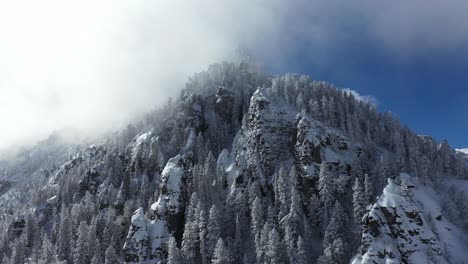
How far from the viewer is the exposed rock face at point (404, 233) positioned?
70.6 metres

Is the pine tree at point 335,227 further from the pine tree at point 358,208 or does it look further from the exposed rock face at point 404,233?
the exposed rock face at point 404,233

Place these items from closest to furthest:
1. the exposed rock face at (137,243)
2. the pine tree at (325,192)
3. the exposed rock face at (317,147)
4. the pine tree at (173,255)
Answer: the pine tree at (173,255)
the pine tree at (325,192)
the exposed rock face at (137,243)
the exposed rock face at (317,147)

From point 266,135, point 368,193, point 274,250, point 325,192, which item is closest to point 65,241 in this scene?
point 274,250

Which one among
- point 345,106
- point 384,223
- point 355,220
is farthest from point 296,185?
point 345,106

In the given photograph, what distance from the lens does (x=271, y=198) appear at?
343ft

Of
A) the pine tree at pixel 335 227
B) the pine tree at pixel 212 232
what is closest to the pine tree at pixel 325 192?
the pine tree at pixel 335 227

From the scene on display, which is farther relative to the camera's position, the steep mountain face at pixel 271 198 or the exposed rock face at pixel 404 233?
the steep mountain face at pixel 271 198

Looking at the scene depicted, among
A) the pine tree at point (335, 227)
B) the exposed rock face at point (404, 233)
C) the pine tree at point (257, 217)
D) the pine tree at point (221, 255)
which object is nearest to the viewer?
the exposed rock face at point (404, 233)

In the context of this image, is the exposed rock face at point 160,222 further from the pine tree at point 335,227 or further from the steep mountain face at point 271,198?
the pine tree at point 335,227

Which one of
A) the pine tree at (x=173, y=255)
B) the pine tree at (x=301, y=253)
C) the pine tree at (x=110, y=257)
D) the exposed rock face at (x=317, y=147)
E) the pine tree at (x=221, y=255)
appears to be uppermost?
the exposed rock face at (x=317, y=147)

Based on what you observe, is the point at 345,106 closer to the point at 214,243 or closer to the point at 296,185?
the point at 296,185

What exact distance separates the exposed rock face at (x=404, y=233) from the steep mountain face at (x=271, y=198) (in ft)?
0.79

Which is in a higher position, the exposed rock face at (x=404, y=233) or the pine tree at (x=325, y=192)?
the pine tree at (x=325, y=192)

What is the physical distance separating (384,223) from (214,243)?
138 feet
